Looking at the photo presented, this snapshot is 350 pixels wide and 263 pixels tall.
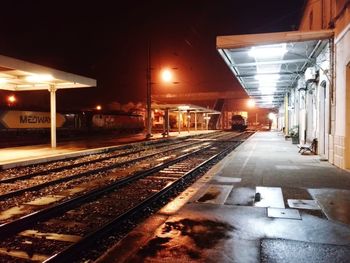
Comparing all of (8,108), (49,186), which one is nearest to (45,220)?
(49,186)

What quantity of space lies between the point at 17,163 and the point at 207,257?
11.3 metres

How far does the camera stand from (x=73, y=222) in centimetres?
658

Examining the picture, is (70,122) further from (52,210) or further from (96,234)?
(96,234)

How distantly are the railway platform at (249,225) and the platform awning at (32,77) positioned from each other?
9.38 metres

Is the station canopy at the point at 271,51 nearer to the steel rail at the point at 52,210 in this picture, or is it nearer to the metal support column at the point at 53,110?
the steel rail at the point at 52,210

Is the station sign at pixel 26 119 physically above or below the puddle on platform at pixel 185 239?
above


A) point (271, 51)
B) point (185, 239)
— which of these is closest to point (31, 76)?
point (271, 51)

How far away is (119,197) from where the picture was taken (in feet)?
28.9

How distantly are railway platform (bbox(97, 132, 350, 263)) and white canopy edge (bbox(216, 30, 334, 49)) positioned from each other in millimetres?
5377

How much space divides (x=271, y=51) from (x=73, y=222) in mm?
11390

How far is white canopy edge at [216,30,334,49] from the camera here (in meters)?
12.5

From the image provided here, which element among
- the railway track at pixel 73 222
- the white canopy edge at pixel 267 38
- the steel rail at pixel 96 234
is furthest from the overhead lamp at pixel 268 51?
the steel rail at pixel 96 234

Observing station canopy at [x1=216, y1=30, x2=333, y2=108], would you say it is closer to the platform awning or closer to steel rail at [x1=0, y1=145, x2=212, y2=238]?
steel rail at [x1=0, y1=145, x2=212, y2=238]

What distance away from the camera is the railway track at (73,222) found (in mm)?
5105
